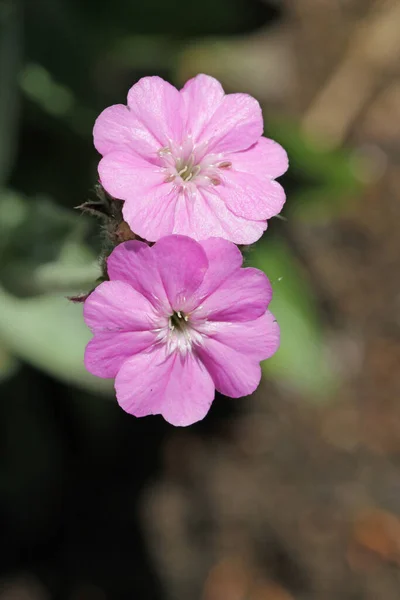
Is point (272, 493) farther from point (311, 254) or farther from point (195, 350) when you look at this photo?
point (195, 350)

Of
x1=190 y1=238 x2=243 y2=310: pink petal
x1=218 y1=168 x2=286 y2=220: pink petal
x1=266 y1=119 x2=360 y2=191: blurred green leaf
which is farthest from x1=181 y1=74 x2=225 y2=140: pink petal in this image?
x1=266 y1=119 x2=360 y2=191: blurred green leaf

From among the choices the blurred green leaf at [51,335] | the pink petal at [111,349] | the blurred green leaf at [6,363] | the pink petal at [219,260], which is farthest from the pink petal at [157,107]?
the blurred green leaf at [6,363]

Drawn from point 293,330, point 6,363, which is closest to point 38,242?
point 6,363

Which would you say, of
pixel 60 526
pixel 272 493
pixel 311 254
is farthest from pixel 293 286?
pixel 60 526

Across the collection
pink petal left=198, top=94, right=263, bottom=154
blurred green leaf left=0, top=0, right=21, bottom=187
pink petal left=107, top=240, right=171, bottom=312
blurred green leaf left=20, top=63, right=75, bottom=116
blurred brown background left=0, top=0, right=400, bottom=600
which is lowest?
blurred brown background left=0, top=0, right=400, bottom=600

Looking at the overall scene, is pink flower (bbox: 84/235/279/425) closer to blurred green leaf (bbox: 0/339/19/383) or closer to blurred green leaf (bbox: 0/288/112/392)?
blurred green leaf (bbox: 0/288/112/392)

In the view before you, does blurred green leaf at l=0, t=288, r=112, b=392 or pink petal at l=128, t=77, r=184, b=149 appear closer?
pink petal at l=128, t=77, r=184, b=149
